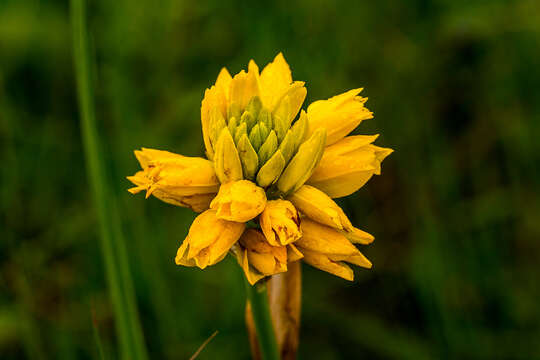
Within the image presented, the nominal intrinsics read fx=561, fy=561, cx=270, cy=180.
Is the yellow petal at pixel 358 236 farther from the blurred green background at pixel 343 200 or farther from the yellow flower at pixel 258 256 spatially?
the blurred green background at pixel 343 200

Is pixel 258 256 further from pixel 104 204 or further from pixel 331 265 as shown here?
pixel 104 204

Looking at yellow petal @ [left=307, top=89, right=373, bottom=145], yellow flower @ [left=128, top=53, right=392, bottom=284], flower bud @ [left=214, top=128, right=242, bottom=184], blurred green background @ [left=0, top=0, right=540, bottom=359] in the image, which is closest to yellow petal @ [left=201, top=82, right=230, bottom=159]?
yellow flower @ [left=128, top=53, right=392, bottom=284]

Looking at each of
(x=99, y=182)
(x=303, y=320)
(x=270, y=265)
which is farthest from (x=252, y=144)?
(x=303, y=320)

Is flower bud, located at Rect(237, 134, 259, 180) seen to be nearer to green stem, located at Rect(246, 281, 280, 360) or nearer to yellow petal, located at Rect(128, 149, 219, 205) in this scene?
yellow petal, located at Rect(128, 149, 219, 205)

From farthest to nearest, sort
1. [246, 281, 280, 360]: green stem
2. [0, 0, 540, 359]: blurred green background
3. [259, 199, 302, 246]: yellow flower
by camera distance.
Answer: [0, 0, 540, 359]: blurred green background
[246, 281, 280, 360]: green stem
[259, 199, 302, 246]: yellow flower

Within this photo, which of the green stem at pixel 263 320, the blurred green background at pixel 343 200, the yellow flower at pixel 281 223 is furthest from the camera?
the blurred green background at pixel 343 200

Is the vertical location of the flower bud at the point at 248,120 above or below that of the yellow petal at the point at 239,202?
above

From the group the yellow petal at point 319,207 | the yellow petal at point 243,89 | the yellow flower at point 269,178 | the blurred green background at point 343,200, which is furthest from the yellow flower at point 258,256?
the blurred green background at point 343,200
